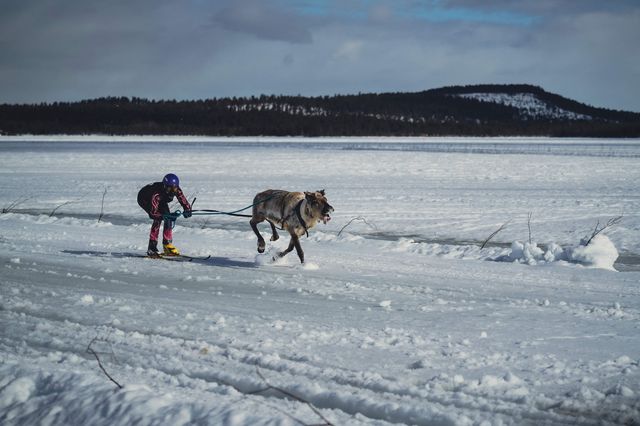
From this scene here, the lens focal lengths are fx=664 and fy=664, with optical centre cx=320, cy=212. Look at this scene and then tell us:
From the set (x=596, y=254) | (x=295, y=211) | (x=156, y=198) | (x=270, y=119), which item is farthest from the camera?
(x=270, y=119)

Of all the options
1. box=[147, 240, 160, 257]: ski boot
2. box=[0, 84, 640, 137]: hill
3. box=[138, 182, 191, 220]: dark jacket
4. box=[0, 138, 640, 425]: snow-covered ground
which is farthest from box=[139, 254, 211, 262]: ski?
box=[0, 84, 640, 137]: hill

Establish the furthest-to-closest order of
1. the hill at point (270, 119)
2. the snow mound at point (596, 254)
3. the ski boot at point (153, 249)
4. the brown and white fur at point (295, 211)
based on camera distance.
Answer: the hill at point (270, 119) < the ski boot at point (153, 249) < the snow mound at point (596, 254) < the brown and white fur at point (295, 211)

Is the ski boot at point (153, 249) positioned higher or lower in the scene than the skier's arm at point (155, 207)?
lower

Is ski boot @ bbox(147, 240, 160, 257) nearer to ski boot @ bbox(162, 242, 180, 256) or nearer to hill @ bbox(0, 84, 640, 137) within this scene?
ski boot @ bbox(162, 242, 180, 256)

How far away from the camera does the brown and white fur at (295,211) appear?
27.3ft

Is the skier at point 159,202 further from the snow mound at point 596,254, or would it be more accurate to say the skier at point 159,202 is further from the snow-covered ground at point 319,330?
the snow mound at point 596,254

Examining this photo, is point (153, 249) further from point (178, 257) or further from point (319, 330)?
point (319, 330)

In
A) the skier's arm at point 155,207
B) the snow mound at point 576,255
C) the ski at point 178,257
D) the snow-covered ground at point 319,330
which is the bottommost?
the ski at point 178,257

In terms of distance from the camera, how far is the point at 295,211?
8555 mm

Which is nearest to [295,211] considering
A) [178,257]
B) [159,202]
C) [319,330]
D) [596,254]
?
[178,257]

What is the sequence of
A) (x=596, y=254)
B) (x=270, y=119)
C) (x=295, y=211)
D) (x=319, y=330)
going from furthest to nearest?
(x=270, y=119) < (x=596, y=254) < (x=295, y=211) < (x=319, y=330)

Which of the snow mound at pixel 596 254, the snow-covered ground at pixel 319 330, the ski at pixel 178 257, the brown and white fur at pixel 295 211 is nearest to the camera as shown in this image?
the snow-covered ground at pixel 319 330

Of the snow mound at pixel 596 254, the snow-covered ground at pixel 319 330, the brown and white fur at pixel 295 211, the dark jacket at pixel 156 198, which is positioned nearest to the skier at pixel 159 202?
the dark jacket at pixel 156 198

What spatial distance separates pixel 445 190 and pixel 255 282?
46.5ft
